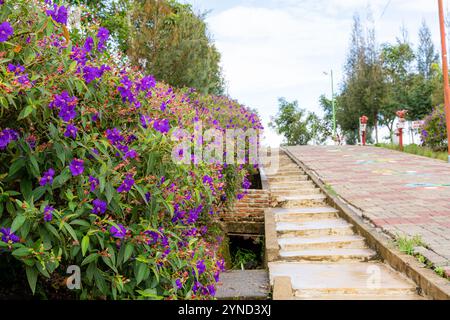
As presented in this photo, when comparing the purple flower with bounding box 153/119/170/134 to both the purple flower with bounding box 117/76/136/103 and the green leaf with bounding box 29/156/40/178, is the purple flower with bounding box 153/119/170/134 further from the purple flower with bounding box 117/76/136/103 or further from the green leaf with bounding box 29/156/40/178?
the green leaf with bounding box 29/156/40/178

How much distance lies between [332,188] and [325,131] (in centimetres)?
3514

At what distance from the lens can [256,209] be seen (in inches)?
306

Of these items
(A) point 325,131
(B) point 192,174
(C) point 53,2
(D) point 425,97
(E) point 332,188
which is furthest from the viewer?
(A) point 325,131

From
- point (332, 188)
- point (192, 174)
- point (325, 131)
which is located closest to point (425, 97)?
point (325, 131)

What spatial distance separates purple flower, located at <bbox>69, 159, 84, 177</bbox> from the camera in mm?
2416

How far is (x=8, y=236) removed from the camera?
2.22 meters

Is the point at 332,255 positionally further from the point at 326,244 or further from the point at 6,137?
the point at 6,137

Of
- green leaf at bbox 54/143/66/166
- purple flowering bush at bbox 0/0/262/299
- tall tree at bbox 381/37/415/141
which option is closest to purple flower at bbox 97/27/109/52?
purple flowering bush at bbox 0/0/262/299

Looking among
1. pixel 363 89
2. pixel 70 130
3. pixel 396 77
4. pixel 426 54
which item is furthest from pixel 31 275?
pixel 426 54

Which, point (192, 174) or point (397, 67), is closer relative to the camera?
point (192, 174)

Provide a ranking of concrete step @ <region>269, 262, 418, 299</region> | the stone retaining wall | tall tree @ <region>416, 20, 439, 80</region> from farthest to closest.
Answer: tall tree @ <region>416, 20, 439, 80</region> < the stone retaining wall < concrete step @ <region>269, 262, 418, 299</region>

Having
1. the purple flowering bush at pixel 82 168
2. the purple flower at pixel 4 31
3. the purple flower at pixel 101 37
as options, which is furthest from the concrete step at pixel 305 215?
the purple flower at pixel 4 31

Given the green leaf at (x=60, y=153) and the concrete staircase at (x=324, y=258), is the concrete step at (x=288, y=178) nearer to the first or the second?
the concrete staircase at (x=324, y=258)
